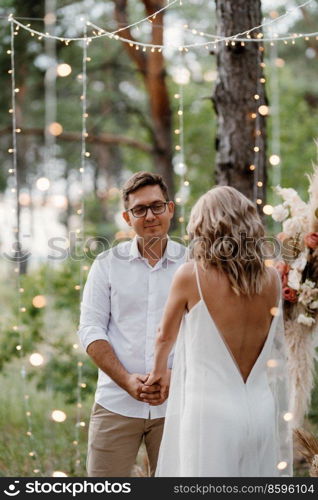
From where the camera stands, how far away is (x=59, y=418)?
10.2ft

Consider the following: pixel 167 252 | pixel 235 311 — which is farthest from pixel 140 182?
pixel 235 311

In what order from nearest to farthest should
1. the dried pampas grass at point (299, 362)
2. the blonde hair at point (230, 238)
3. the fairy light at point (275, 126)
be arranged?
1. the blonde hair at point (230, 238)
2. the dried pampas grass at point (299, 362)
3. the fairy light at point (275, 126)

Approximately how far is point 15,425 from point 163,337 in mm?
3515

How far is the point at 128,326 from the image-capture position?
2305 millimetres

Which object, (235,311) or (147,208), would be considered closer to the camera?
(235,311)

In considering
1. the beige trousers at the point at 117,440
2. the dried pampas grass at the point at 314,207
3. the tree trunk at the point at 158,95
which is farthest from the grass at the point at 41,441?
the tree trunk at the point at 158,95

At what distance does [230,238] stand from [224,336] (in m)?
0.31

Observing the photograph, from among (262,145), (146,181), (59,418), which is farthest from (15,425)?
(146,181)

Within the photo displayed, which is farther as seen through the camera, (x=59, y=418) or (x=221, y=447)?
(x=59, y=418)

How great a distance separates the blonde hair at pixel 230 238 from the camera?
1900 mm

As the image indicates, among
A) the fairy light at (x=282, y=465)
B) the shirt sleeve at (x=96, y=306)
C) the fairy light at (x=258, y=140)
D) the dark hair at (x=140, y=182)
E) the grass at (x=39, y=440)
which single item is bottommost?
the grass at (x=39, y=440)

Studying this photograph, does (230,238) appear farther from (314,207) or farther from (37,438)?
(37,438)

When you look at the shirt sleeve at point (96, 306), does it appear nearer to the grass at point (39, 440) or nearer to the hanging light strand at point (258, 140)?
the hanging light strand at point (258, 140)
